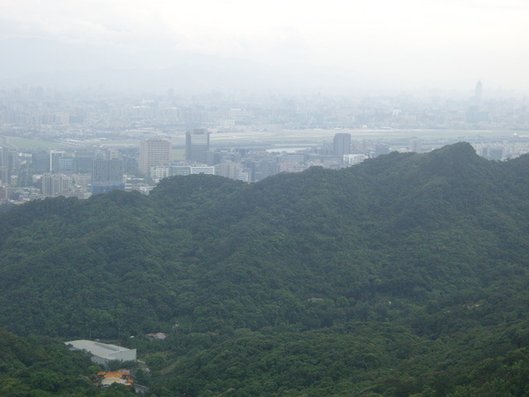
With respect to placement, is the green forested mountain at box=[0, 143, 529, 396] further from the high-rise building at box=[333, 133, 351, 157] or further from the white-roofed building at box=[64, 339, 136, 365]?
the high-rise building at box=[333, 133, 351, 157]

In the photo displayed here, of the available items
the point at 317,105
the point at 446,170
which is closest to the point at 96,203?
the point at 446,170

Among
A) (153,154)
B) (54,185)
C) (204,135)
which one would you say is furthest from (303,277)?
(204,135)

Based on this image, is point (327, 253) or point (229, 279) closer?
point (229, 279)

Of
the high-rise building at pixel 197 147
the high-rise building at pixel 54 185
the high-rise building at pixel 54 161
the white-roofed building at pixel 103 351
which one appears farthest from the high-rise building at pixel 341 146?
the white-roofed building at pixel 103 351

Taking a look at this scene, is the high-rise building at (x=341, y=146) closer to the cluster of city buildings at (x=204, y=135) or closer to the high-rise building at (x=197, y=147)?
the cluster of city buildings at (x=204, y=135)

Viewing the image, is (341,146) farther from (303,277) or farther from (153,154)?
(303,277)

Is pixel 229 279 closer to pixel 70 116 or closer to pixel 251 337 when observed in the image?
pixel 251 337

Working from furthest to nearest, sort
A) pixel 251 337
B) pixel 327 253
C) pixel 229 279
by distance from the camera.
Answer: pixel 327 253 → pixel 229 279 → pixel 251 337

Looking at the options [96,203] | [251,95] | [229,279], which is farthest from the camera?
[251,95]
